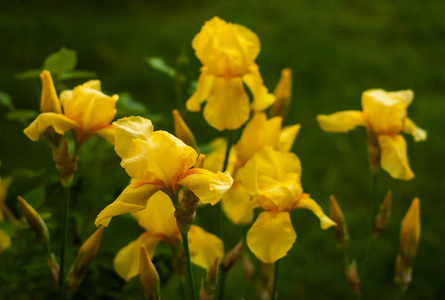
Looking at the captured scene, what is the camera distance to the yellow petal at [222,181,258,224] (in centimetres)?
102

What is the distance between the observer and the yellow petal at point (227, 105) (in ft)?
3.48

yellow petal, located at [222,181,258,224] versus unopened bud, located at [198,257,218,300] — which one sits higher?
unopened bud, located at [198,257,218,300]

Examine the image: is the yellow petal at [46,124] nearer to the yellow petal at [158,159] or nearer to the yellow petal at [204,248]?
the yellow petal at [158,159]

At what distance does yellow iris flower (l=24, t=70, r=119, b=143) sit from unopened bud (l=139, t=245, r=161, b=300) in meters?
0.27

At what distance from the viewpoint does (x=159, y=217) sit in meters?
0.98

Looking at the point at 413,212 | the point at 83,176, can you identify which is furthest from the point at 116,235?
the point at 413,212

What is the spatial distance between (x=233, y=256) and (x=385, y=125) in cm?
44

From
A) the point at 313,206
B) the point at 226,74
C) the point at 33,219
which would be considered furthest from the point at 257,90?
the point at 33,219

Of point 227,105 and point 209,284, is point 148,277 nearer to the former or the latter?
point 209,284

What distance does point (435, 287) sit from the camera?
6.64 feet

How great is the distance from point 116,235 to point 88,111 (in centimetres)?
40

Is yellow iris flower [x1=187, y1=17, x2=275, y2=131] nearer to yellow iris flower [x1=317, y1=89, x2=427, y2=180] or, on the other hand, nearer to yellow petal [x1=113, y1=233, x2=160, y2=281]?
yellow iris flower [x1=317, y1=89, x2=427, y2=180]

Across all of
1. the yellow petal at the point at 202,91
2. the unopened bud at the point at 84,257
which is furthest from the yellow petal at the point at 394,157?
the unopened bud at the point at 84,257

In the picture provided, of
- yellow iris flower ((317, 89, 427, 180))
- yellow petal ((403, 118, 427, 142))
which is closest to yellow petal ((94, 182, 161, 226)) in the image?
yellow iris flower ((317, 89, 427, 180))
